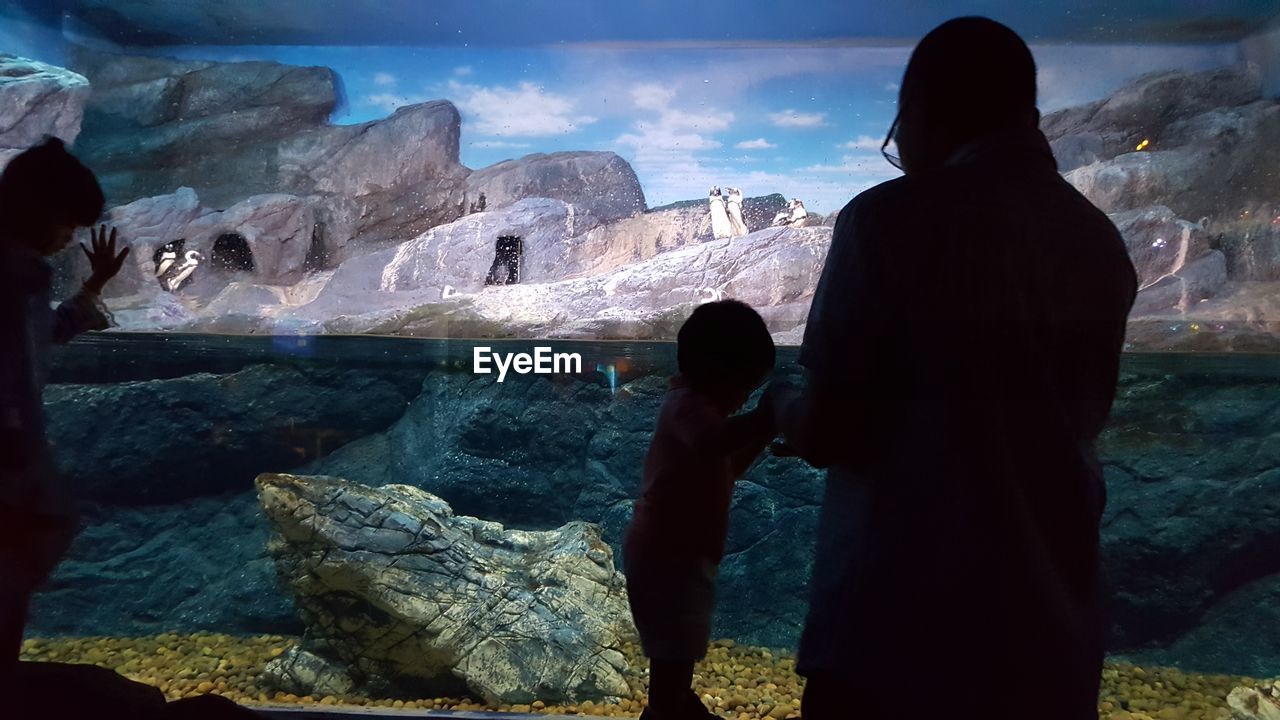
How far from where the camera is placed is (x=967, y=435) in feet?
3.27

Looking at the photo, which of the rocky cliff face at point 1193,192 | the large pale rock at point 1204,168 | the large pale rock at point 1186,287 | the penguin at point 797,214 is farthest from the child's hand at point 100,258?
the large pale rock at point 1186,287

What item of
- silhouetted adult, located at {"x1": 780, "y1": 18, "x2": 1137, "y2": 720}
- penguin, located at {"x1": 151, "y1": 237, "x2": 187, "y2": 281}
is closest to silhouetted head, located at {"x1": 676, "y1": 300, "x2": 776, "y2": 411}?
silhouetted adult, located at {"x1": 780, "y1": 18, "x2": 1137, "y2": 720}

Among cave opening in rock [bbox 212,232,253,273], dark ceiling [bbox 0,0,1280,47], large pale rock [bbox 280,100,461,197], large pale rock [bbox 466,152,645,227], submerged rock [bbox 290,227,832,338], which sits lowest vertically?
submerged rock [bbox 290,227,832,338]

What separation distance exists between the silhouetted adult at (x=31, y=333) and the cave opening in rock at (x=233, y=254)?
6.58 feet

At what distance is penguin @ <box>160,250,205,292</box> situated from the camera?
3.84 meters

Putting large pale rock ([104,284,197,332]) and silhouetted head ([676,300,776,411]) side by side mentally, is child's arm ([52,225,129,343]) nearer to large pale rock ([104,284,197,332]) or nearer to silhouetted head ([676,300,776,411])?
large pale rock ([104,284,197,332])

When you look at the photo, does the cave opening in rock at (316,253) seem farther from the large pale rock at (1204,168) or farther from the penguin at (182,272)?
the large pale rock at (1204,168)

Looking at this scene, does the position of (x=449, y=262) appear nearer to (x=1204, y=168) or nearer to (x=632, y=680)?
(x=632, y=680)

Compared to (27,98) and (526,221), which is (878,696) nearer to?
(526,221)

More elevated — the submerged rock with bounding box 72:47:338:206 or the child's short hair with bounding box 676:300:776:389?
the submerged rock with bounding box 72:47:338:206

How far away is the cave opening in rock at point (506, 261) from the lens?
12.8 ft

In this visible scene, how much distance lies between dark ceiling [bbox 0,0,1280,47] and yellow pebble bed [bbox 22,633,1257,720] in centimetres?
303

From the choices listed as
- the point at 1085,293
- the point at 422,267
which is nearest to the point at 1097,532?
the point at 1085,293

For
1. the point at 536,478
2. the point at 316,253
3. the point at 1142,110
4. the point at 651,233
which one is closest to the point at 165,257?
the point at 316,253
